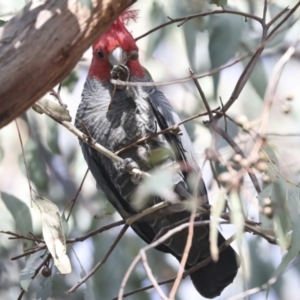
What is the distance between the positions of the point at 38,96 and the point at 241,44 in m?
1.24

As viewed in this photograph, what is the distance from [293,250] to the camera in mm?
1365

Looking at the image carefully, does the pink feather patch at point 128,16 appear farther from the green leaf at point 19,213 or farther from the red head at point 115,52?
the green leaf at point 19,213

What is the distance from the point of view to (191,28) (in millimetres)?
2430

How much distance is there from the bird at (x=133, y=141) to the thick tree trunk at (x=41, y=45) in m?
0.71

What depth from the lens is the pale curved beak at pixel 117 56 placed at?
2.21 meters

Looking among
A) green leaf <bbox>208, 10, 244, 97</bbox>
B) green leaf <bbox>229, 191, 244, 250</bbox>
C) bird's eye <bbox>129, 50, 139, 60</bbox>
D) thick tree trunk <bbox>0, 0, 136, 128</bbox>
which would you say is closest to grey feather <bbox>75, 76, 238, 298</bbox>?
bird's eye <bbox>129, 50, 139, 60</bbox>

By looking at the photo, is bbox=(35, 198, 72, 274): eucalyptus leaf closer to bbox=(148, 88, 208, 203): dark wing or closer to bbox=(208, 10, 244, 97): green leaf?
bbox=(148, 88, 208, 203): dark wing

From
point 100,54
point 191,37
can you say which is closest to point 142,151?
point 100,54

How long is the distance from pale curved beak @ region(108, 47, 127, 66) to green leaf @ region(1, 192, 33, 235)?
1.89 ft

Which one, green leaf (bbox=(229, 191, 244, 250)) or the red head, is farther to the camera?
the red head

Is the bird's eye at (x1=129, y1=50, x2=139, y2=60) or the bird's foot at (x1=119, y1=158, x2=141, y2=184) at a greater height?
the bird's eye at (x1=129, y1=50, x2=139, y2=60)

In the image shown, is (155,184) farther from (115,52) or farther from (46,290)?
(115,52)

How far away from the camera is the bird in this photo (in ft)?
6.95

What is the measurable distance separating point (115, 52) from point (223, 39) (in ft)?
1.22
